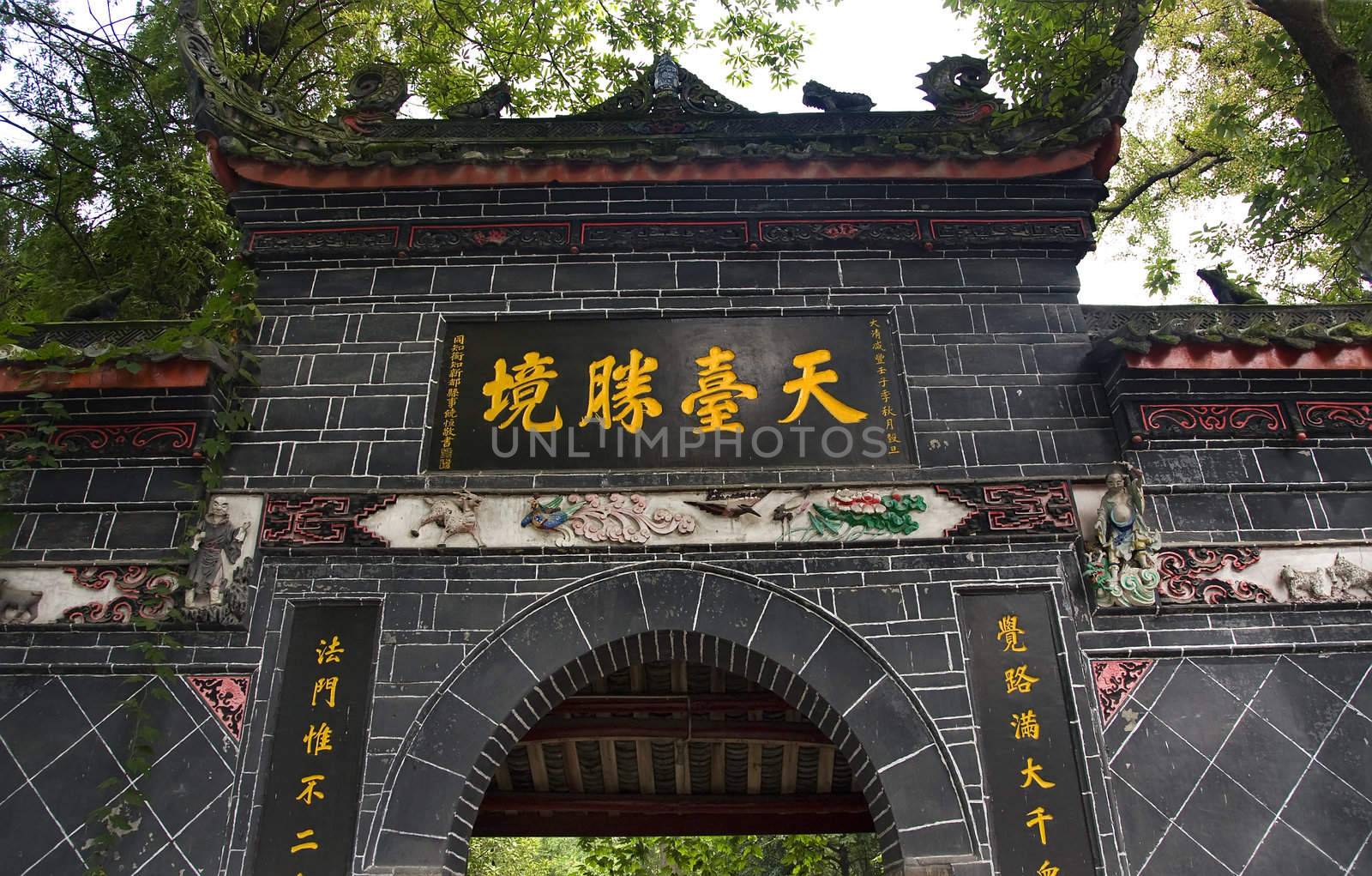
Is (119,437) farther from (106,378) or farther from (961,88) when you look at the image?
(961,88)

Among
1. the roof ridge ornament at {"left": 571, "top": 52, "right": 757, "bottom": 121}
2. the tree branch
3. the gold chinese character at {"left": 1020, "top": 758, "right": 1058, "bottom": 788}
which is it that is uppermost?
the tree branch

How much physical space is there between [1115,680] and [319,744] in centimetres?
390

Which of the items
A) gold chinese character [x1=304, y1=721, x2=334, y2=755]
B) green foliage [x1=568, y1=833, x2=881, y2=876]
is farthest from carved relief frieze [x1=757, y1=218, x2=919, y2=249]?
green foliage [x1=568, y1=833, x2=881, y2=876]

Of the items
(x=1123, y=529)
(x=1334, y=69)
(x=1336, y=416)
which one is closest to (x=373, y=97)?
(x=1123, y=529)

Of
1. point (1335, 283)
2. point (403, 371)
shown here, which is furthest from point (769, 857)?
point (403, 371)

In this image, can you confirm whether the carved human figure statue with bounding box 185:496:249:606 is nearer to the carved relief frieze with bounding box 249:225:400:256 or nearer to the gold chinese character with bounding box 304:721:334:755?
the gold chinese character with bounding box 304:721:334:755

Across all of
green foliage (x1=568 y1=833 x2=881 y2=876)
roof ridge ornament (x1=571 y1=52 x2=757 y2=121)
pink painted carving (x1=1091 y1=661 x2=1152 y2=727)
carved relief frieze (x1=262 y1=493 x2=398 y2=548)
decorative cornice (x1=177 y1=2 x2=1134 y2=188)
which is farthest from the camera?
green foliage (x1=568 y1=833 x2=881 y2=876)

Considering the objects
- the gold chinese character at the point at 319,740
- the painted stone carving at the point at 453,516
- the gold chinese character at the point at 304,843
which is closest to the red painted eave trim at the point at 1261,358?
the painted stone carving at the point at 453,516

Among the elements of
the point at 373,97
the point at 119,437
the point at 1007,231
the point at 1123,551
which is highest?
the point at 373,97

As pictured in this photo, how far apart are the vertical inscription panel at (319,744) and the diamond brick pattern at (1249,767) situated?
11.9 feet

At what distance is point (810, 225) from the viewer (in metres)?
6.08

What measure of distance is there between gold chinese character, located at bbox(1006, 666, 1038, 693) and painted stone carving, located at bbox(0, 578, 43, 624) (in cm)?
493

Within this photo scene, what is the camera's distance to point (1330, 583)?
502 centimetres

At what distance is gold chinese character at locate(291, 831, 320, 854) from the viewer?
4477 millimetres
